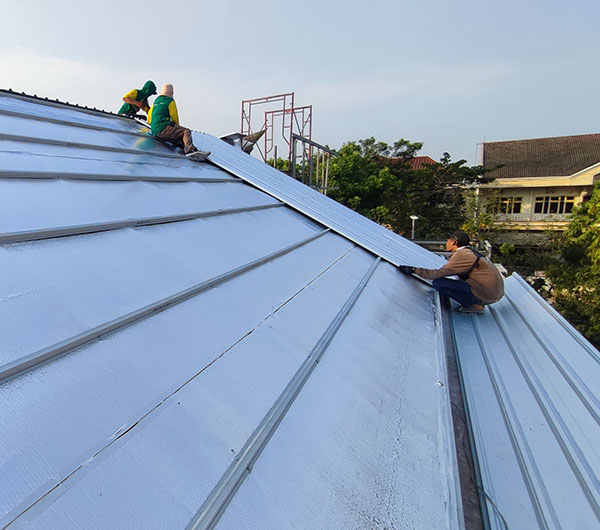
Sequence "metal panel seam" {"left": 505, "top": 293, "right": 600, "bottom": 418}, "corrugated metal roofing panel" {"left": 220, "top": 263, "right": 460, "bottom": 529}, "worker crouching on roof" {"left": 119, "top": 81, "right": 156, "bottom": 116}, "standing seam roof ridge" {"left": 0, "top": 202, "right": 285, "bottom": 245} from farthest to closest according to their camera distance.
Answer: "worker crouching on roof" {"left": 119, "top": 81, "right": 156, "bottom": 116} → "metal panel seam" {"left": 505, "top": 293, "right": 600, "bottom": 418} → "standing seam roof ridge" {"left": 0, "top": 202, "right": 285, "bottom": 245} → "corrugated metal roofing panel" {"left": 220, "top": 263, "right": 460, "bottom": 529}

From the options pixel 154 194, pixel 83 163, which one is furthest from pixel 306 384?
pixel 83 163

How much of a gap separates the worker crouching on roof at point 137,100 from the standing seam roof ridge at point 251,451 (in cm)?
599

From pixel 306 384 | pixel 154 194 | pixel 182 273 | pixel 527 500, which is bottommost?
pixel 527 500

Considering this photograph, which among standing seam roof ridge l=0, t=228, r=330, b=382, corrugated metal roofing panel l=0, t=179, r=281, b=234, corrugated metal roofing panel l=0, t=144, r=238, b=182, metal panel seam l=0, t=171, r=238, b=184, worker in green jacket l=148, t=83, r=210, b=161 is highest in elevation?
worker in green jacket l=148, t=83, r=210, b=161

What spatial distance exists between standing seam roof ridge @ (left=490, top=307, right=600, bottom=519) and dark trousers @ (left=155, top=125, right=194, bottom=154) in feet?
15.0

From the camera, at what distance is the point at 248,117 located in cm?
2003

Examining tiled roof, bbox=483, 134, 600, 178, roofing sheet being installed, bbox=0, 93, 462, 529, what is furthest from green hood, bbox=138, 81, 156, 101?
tiled roof, bbox=483, 134, 600, 178

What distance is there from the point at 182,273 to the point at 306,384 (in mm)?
966

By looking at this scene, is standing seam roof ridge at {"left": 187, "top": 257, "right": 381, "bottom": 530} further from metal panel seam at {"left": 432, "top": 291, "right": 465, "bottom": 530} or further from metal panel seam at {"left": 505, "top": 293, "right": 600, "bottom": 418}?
metal panel seam at {"left": 505, "top": 293, "right": 600, "bottom": 418}

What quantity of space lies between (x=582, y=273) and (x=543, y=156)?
17.8 m

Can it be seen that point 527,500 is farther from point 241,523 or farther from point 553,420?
point 241,523

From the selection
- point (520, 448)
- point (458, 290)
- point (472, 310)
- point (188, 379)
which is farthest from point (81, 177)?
point (472, 310)

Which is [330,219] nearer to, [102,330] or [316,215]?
[316,215]

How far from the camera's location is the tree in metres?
16.8
